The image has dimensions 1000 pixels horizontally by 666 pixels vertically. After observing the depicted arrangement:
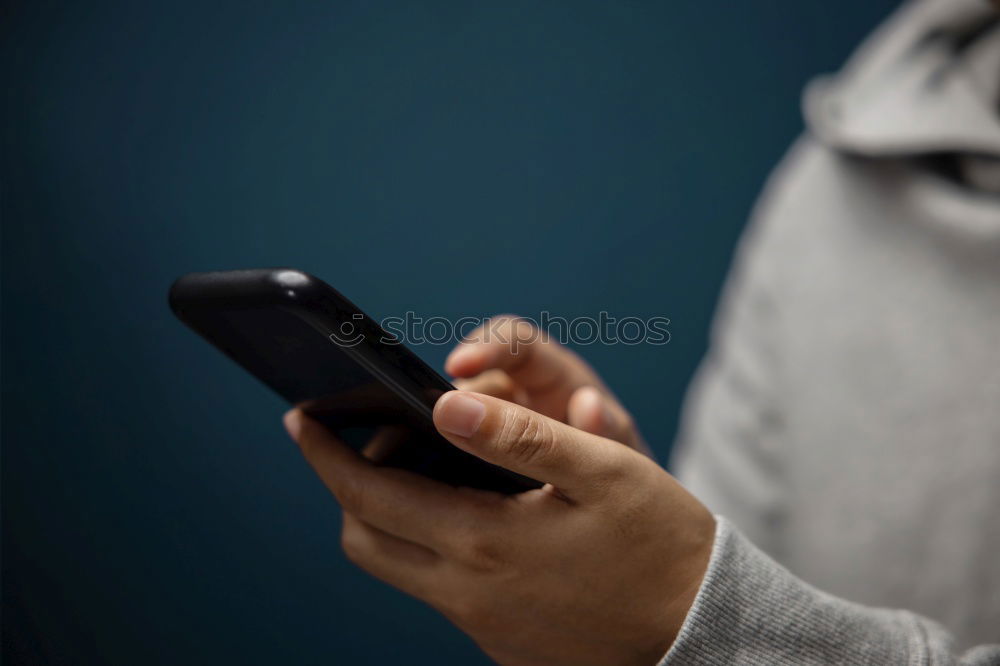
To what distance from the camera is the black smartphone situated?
32 centimetres

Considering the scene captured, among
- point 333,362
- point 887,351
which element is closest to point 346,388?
point 333,362

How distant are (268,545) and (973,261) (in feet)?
2.43

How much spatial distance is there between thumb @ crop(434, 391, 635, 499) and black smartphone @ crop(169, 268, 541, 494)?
0.09 ft

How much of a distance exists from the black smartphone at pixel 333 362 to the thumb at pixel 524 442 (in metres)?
0.03

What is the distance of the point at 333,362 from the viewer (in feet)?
1.20

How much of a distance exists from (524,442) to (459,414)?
0.12 feet

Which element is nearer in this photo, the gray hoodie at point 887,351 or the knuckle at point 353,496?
the knuckle at point 353,496

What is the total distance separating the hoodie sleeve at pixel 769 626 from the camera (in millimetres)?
397

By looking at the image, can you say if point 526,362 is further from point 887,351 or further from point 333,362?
point 887,351

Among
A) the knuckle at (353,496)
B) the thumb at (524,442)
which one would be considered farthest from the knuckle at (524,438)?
the knuckle at (353,496)

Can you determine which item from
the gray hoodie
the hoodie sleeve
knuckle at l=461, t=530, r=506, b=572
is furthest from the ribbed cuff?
the gray hoodie

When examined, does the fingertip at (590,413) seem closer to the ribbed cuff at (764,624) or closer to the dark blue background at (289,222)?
the ribbed cuff at (764,624)

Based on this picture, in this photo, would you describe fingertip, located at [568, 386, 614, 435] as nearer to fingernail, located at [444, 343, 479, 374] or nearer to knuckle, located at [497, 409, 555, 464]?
fingernail, located at [444, 343, 479, 374]

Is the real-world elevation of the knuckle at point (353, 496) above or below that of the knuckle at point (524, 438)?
below
